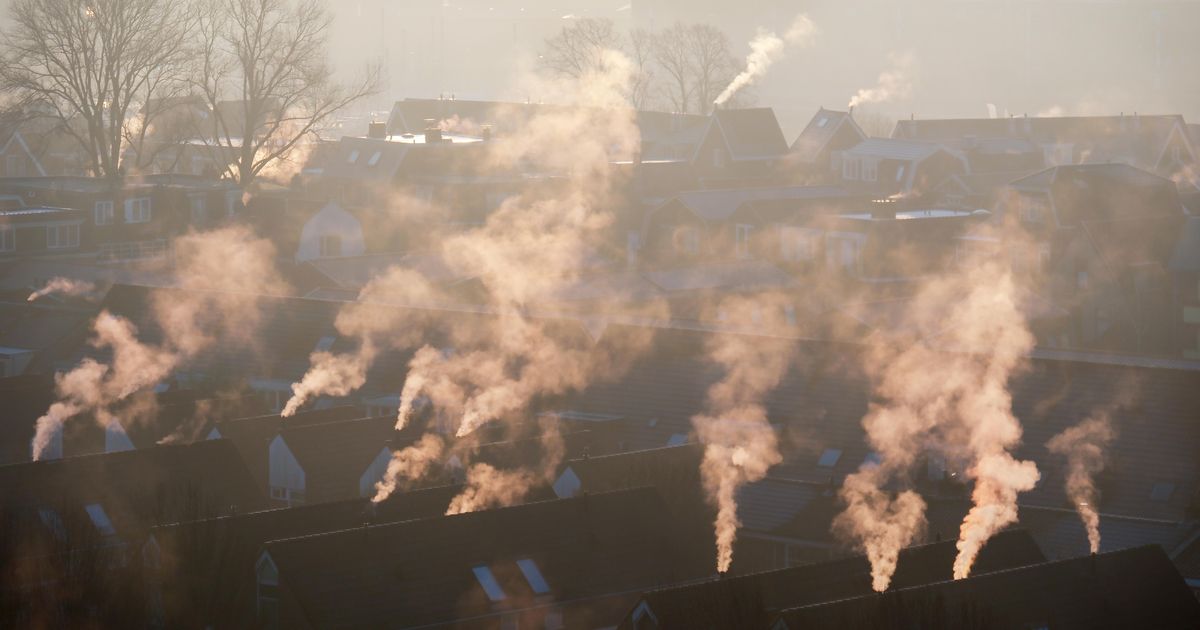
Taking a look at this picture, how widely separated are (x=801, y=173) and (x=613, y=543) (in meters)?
40.8

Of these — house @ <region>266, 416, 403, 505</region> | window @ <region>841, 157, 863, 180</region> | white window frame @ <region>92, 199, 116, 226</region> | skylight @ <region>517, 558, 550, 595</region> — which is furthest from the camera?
window @ <region>841, 157, 863, 180</region>

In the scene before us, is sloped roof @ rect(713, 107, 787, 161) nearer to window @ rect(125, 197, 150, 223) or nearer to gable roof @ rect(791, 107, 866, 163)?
gable roof @ rect(791, 107, 866, 163)

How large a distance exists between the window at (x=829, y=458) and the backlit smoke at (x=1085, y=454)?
304 cm

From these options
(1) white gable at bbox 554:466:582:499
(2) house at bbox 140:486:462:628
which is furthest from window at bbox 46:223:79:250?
(2) house at bbox 140:486:462:628

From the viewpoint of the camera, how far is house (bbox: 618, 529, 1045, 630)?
18250 mm

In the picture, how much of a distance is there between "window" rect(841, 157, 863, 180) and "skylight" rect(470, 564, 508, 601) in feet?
131

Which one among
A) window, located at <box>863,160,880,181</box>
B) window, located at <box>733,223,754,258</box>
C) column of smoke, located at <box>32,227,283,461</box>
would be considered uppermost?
window, located at <box>863,160,880,181</box>

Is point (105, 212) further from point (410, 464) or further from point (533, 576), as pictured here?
point (533, 576)

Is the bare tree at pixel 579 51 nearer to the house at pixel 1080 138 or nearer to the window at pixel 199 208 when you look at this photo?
the house at pixel 1080 138

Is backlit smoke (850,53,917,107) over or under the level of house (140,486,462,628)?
over

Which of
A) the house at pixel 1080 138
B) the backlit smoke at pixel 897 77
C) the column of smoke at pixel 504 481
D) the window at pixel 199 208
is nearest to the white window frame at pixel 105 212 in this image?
the window at pixel 199 208

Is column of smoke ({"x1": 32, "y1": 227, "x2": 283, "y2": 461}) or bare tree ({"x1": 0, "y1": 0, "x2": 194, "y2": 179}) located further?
bare tree ({"x1": 0, "y1": 0, "x2": 194, "y2": 179})

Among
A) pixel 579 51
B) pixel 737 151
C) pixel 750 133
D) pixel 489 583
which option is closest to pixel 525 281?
pixel 489 583

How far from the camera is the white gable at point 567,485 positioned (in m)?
24.9
